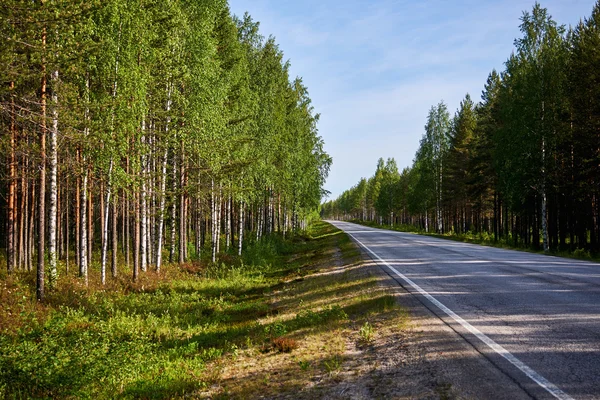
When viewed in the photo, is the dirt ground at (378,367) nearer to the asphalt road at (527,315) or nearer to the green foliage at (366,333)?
the green foliage at (366,333)

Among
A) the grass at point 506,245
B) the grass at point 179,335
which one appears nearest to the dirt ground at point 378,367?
the grass at point 179,335

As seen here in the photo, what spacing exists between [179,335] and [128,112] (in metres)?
7.96

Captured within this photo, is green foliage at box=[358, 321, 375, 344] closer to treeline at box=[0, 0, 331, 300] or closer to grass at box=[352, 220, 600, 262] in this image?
treeline at box=[0, 0, 331, 300]

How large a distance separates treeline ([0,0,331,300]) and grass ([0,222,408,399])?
191 cm

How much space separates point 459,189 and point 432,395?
1675 inches

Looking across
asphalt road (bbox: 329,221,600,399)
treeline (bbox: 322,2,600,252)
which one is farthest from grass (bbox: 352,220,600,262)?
asphalt road (bbox: 329,221,600,399)

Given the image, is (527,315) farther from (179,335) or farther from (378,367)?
(179,335)

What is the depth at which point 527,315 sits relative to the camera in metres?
6.52

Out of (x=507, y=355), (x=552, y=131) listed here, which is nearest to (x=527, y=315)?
(x=507, y=355)

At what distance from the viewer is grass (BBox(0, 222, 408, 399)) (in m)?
6.30

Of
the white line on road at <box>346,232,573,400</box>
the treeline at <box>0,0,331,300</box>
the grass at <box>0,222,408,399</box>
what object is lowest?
the grass at <box>0,222,408,399</box>

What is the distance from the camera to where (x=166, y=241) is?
1516 inches

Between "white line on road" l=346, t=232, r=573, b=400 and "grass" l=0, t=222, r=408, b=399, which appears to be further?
"grass" l=0, t=222, r=408, b=399

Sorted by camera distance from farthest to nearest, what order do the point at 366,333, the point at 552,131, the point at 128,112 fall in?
the point at 552,131 < the point at 128,112 < the point at 366,333
